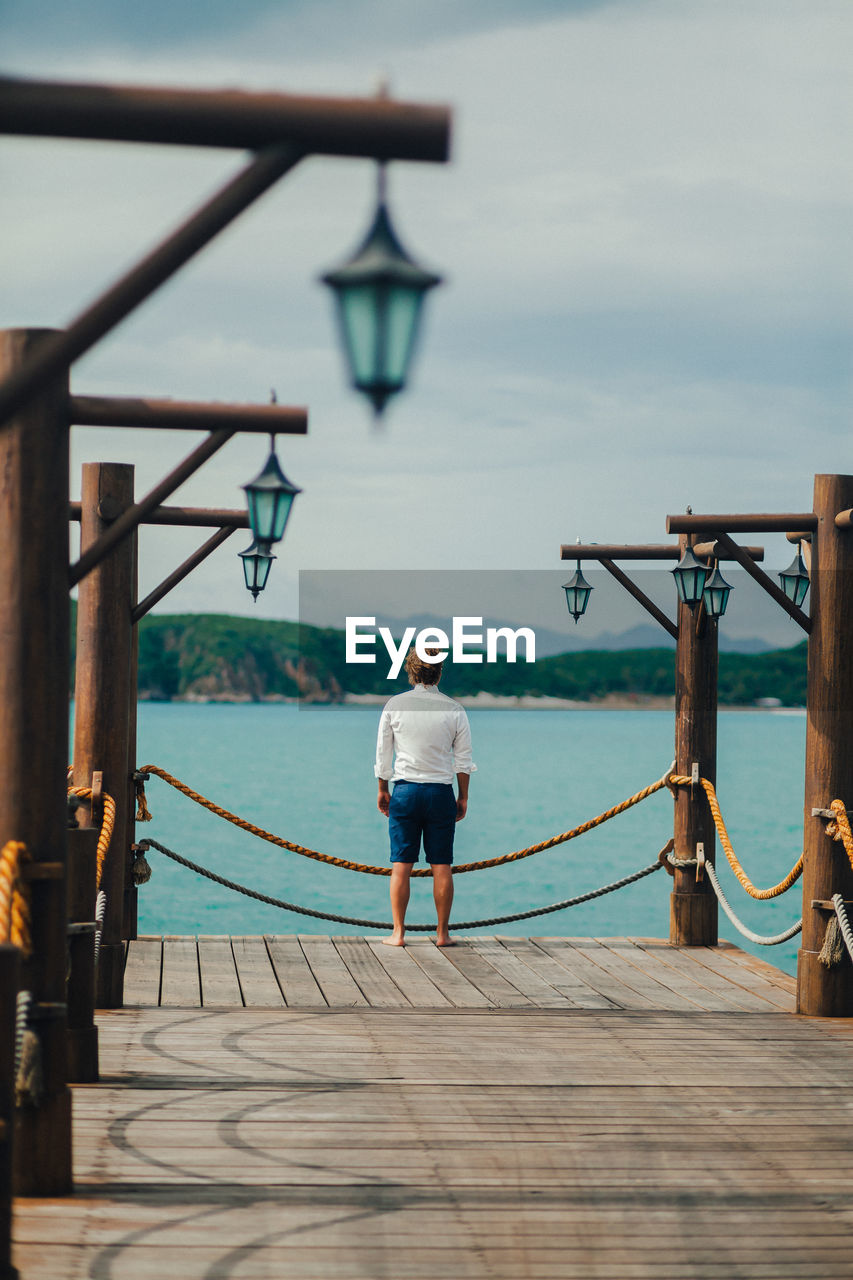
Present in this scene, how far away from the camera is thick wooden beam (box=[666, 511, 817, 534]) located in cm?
732

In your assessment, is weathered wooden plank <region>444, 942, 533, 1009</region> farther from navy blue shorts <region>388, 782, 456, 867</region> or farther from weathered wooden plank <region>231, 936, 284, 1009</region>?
weathered wooden plank <region>231, 936, 284, 1009</region>

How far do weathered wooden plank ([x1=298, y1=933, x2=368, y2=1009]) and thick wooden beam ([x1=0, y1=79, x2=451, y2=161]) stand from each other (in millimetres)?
4943

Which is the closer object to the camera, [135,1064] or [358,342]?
[358,342]

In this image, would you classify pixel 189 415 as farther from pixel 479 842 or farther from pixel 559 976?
pixel 479 842

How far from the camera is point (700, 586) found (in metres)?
9.05

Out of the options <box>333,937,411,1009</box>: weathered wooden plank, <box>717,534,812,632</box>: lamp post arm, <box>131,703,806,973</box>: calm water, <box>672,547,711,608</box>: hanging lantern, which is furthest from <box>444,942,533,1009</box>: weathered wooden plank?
<box>131,703,806,973</box>: calm water

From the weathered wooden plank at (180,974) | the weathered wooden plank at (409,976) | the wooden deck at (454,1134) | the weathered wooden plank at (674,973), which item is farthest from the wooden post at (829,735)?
the weathered wooden plank at (180,974)

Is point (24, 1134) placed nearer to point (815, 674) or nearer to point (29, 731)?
point (29, 731)

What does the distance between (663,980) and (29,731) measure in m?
4.88

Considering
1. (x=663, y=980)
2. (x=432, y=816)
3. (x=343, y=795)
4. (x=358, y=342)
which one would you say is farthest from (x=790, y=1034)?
(x=343, y=795)

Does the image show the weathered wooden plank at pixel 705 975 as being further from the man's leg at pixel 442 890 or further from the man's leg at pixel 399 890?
the man's leg at pixel 399 890

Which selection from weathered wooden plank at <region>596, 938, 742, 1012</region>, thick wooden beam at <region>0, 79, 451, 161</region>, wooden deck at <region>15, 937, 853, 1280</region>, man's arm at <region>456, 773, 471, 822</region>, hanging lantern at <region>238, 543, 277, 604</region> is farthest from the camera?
hanging lantern at <region>238, 543, 277, 604</region>

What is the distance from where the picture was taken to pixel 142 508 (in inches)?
187

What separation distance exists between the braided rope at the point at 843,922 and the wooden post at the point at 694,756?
90.5 inches
